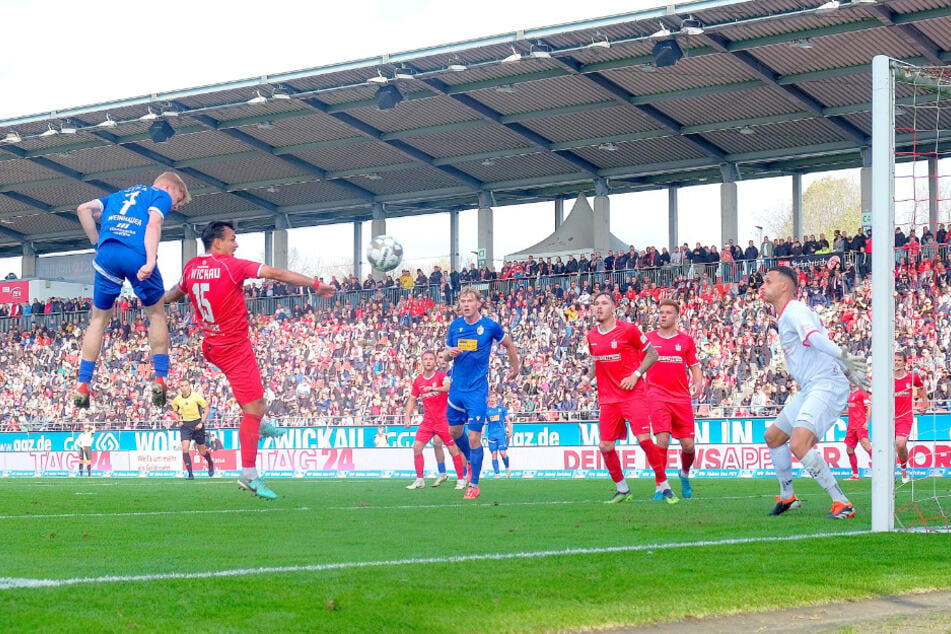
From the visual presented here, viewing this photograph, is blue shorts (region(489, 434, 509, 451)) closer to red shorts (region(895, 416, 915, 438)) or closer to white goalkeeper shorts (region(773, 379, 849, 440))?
red shorts (region(895, 416, 915, 438))

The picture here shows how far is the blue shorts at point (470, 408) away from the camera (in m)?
14.6

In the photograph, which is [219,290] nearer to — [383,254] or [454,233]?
[383,254]

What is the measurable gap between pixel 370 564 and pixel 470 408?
7.99 meters

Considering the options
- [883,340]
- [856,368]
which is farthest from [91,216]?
[883,340]

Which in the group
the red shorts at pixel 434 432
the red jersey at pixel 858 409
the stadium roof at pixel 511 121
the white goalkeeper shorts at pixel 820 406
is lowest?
the red shorts at pixel 434 432

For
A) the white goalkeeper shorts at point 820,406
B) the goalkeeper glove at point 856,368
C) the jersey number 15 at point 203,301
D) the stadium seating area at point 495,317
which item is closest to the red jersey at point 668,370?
the white goalkeeper shorts at point 820,406

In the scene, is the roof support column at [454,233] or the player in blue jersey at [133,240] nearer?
the player in blue jersey at [133,240]

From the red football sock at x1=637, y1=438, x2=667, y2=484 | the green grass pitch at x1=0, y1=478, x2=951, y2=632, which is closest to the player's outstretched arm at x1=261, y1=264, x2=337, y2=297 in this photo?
the green grass pitch at x1=0, y1=478, x2=951, y2=632

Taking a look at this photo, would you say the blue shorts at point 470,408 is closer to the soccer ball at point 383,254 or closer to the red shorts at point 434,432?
the red shorts at point 434,432

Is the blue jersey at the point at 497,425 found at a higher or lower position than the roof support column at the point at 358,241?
lower

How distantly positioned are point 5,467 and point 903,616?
34744mm

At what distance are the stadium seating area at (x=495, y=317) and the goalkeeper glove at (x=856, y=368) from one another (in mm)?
16840

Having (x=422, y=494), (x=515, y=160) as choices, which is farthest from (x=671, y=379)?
(x=515, y=160)

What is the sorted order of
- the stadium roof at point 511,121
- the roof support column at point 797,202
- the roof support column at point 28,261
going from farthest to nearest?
the roof support column at point 28,261, the roof support column at point 797,202, the stadium roof at point 511,121
